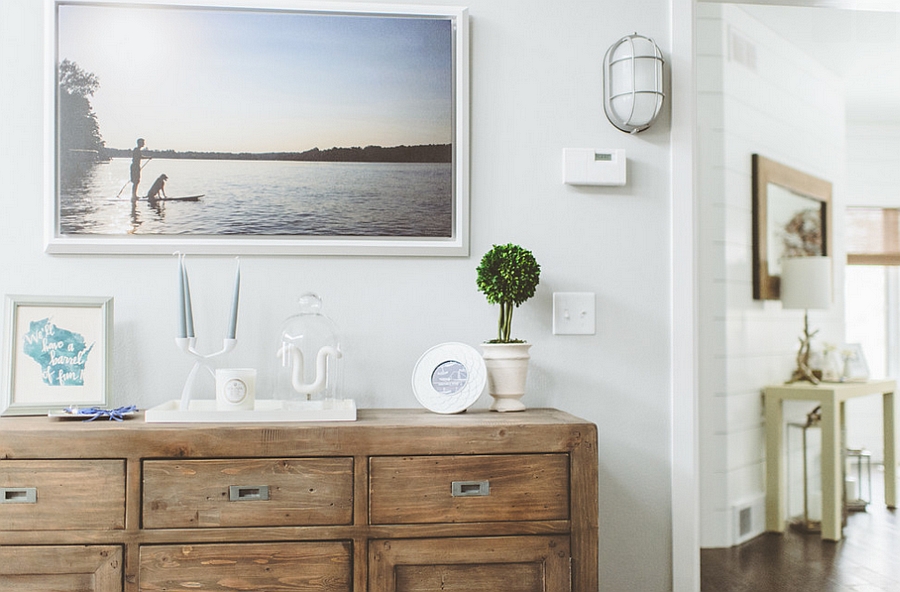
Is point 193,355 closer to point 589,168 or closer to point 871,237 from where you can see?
point 589,168

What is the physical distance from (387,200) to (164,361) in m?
0.76

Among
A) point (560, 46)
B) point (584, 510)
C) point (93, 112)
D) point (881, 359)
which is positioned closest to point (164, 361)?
point (93, 112)

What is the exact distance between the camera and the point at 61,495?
1.59 m

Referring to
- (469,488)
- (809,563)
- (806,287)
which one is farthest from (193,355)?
(806,287)

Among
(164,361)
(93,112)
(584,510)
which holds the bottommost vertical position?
(584,510)

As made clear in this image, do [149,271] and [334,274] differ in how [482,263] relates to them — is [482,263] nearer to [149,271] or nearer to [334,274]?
[334,274]

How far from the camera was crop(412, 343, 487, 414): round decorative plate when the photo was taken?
6.11ft

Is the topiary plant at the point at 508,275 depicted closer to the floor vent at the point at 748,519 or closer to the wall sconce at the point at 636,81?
the wall sconce at the point at 636,81

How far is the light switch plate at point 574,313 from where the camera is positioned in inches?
82.6

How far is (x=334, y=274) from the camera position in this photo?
81.4 inches

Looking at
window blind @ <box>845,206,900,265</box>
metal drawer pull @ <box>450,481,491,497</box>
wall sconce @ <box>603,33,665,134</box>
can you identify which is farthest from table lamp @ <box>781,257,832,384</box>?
metal drawer pull @ <box>450,481,491,497</box>

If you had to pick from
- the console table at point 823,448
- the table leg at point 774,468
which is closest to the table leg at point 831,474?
the console table at point 823,448

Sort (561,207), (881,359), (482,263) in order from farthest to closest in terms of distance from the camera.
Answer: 1. (881,359)
2. (561,207)
3. (482,263)

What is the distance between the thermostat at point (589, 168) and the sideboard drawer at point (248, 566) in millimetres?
1165
